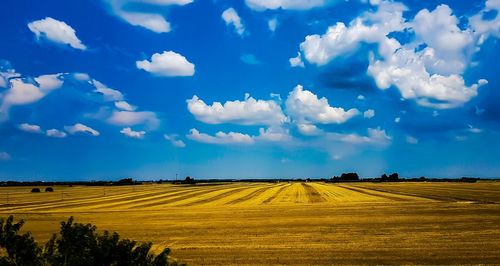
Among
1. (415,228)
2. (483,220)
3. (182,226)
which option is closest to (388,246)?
(415,228)

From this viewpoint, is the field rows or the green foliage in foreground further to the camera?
the field rows

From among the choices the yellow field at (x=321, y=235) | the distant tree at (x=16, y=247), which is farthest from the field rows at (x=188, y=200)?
the distant tree at (x=16, y=247)

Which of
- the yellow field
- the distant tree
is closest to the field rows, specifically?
the yellow field

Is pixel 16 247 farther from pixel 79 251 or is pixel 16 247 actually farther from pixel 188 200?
pixel 188 200

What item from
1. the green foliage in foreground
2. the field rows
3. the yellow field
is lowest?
the yellow field

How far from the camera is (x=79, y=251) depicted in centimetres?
667

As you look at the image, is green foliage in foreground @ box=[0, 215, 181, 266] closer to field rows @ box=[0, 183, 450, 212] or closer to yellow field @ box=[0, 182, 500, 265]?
yellow field @ box=[0, 182, 500, 265]

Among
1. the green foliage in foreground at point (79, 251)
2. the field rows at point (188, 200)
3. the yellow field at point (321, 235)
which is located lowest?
the yellow field at point (321, 235)

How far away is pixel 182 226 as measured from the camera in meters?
38.7

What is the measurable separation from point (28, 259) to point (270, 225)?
31.5 m

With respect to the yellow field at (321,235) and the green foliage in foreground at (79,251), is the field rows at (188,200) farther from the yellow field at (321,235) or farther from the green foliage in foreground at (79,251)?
the green foliage in foreground at (79,251)

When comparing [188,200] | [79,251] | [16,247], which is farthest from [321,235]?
[188,200]

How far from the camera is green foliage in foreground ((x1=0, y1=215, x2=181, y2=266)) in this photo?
6.58 meters

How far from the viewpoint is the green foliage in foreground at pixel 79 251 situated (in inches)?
259
